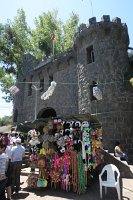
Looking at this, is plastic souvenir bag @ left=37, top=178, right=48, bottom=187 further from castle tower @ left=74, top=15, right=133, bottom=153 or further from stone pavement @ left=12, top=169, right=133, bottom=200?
castle tower @ left=74, top=15, right=133, bottom=153

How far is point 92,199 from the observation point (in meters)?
6.20

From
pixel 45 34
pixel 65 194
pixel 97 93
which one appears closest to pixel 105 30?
pixel 97 93

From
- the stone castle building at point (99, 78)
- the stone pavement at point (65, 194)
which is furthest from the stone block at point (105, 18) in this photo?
the stone pavement at point (65, 194)

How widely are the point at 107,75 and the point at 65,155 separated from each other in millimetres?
9271

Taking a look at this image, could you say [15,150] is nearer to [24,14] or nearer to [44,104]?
[44,104]

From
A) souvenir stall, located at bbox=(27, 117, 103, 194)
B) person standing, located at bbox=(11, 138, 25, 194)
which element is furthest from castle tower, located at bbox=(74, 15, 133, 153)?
person standing, located at bbox=(11, 138, 25, 194)

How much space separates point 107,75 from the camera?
49.9 ft

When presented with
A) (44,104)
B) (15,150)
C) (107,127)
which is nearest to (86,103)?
(107,127)

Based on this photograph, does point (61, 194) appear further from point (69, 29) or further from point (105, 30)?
point (69, 29)

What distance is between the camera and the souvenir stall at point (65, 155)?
23.3ft

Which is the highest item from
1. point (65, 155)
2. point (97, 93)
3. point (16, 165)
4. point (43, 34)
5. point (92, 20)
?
point (43, 34)

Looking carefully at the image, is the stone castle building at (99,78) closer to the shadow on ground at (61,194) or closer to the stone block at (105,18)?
the stone block at (105,18)

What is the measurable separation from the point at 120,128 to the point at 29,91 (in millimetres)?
13500

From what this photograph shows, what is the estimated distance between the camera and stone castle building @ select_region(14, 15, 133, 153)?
14234 millimetres
